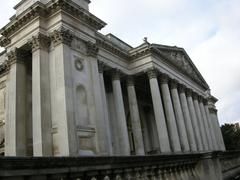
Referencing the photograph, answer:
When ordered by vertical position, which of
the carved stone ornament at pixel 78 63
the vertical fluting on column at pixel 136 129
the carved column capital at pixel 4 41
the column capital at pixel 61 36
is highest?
the carved column capital at pixel 4 41

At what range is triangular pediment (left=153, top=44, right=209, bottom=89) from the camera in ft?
105

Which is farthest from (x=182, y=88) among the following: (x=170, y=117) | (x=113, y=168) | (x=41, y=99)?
(x=113, y=168)

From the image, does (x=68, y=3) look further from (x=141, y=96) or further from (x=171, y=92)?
(x=141, y=96)

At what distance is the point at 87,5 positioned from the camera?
844 inches

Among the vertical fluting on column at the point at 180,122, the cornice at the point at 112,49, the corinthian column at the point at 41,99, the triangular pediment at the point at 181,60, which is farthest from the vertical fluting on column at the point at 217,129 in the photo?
the corinthian column at the point at 41,99

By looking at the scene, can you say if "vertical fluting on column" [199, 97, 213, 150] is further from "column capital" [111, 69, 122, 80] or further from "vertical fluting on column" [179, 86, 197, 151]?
"column capital" [111, 69, 122, 80]

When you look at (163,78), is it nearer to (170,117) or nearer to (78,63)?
(170,117)

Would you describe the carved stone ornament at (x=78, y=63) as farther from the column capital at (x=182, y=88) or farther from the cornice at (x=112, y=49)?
the column capital at (x=182, y=88)

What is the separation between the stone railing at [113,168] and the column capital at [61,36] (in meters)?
11.7

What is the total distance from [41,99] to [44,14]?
606 cm

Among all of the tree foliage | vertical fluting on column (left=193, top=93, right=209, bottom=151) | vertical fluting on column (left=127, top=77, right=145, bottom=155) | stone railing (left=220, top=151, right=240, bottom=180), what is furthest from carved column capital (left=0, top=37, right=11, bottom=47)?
the tree foliage

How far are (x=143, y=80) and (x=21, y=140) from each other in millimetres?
18259

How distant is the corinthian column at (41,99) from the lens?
1620cm

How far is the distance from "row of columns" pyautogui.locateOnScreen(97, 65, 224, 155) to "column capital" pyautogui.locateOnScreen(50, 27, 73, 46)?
21.4 feet
